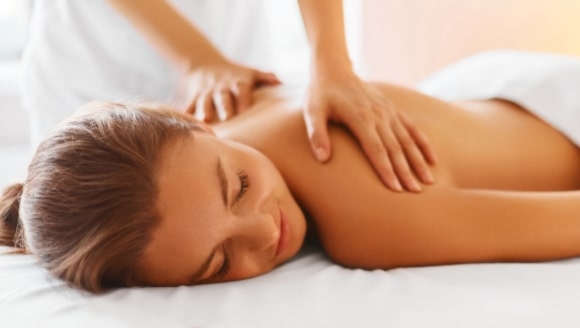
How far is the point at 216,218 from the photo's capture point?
93 cm

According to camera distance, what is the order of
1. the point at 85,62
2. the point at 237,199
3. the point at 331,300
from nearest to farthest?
the point at 331,300
the point at 237,199
the point at 85,62

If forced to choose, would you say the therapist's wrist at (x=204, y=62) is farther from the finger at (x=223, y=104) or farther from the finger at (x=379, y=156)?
the finger at (x=379, y=156)

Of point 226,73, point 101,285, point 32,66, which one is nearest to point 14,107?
point 32,66

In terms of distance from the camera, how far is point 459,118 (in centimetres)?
125

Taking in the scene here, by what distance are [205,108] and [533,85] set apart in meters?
0.59

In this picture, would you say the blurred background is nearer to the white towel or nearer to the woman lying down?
the white towel

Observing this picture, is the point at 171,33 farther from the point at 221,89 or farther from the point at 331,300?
the point at 331,300

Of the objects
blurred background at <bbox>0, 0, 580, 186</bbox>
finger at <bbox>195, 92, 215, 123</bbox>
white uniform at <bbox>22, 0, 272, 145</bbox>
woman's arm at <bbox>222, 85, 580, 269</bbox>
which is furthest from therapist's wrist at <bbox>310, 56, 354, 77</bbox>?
blurred background at <bbox>0, 0, 580, 186</bbox>

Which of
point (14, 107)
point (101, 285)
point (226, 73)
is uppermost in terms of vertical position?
point (226, 73)

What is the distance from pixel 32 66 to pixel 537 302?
1.18 metres

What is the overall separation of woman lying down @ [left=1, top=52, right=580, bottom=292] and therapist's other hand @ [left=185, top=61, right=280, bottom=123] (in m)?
0.06

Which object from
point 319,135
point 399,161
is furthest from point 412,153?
point 319,135

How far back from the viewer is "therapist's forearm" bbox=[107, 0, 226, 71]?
1387 millimetres

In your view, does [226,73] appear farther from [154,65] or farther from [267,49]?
[267,49]
